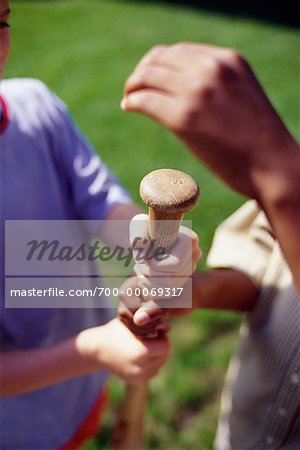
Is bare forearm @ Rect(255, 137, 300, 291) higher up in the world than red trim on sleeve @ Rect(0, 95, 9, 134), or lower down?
higher up

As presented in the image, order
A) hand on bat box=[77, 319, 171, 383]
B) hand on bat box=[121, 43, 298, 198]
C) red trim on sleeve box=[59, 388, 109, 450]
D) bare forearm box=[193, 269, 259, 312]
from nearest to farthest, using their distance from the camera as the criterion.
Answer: hand on bat box=[121, 43, 298, 198]
hand on bat box=[77, 319, 171, 383]
bare forearm box=[193, 269, 259, 312]
red trim on sleeve box=[59, 388, 109, 450]

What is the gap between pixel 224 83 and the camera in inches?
Result: 18.2

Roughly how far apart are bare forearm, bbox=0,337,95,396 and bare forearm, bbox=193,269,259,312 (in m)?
0.21

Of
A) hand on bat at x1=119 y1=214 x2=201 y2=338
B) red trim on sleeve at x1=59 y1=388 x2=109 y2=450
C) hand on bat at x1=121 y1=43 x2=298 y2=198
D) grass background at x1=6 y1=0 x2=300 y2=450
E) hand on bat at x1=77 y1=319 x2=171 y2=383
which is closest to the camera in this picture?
hand on bat at x1=121 y1=43 x2=298 y2=198

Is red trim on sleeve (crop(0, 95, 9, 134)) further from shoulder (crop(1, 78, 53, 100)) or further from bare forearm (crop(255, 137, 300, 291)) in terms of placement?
bare forearm (crop(255, 137, 300, 291))

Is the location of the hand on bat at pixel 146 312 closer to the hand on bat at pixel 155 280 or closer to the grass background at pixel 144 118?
the hand on bat at pixel 155 280

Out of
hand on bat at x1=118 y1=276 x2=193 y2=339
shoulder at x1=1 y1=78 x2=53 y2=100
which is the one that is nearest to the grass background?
hand on bat at x1=118 y1=276 x2=193 y2=339

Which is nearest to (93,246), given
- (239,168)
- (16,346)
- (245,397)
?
(16,346)

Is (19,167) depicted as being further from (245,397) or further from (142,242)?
(245,397)

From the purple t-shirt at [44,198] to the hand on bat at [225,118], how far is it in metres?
0.47

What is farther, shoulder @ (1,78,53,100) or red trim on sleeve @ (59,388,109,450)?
red trim on sleeve @ (59,388,109,450)

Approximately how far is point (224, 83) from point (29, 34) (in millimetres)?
3525

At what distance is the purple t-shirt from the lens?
897 mm

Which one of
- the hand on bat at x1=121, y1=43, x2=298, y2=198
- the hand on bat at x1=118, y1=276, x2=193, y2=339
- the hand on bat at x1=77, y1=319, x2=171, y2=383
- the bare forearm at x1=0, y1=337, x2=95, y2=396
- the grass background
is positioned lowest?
the grass background
